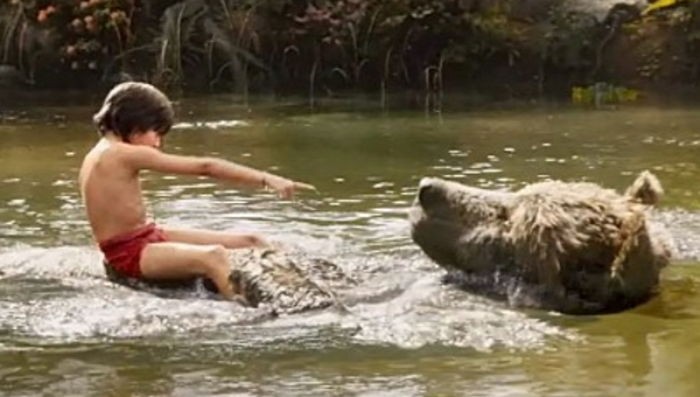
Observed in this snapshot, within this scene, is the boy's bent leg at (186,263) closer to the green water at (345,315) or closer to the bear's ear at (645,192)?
the green water at (345,315)

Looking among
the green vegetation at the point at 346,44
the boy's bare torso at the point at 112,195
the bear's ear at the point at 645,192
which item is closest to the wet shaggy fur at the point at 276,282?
the boy's bare torso at the point at 112,195

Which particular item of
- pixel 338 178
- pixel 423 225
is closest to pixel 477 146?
pixel 338 178

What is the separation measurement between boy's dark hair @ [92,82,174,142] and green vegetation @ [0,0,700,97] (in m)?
10.4

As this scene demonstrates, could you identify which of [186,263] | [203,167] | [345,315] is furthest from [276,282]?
[203,167]

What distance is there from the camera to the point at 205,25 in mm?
17375

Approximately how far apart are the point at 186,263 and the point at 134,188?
0.52 m

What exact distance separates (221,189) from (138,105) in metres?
3.09

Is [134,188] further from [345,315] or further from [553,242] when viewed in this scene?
[553,242]

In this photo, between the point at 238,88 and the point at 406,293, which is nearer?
the point at 406,293

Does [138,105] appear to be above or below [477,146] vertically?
above

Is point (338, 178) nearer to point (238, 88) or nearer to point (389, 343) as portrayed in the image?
point (389, 343)

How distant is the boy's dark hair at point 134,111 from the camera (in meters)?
5.88

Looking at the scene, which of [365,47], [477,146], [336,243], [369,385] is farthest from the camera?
[365,47]

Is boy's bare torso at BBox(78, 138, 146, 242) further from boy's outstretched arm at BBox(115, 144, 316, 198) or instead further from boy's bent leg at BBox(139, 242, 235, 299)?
boy's bent leg at BBox(139, 242, 235, 299)
